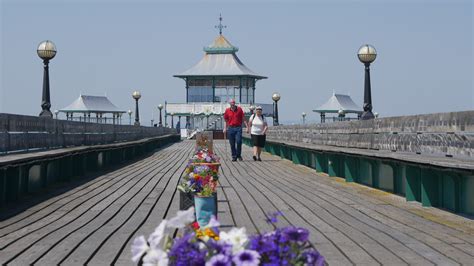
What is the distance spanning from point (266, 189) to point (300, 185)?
132 centimetres

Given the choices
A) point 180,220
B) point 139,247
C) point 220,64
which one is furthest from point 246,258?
point 220,64

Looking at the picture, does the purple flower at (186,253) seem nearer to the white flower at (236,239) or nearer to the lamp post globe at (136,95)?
the white flower at (236,239)

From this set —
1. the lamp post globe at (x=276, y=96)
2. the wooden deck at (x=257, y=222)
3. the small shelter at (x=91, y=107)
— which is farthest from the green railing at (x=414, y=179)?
the small shelter at (x=91, y=107)

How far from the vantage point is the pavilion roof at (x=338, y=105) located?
379 ft

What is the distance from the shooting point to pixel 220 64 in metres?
86.4

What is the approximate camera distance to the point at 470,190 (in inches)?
340

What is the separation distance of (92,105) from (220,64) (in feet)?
99.4

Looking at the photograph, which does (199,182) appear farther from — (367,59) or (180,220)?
(367,59)

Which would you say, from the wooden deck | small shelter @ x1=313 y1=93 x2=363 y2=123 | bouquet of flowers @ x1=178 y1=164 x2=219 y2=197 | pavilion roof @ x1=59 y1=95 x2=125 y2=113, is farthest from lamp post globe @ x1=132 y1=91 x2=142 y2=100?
small shelter @ x1=313 y1=93 x2=363 y2=123

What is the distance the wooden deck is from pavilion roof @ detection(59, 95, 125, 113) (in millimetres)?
94780

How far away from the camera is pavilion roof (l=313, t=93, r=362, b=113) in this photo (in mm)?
115519

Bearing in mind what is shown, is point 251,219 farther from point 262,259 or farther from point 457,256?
point 262,259

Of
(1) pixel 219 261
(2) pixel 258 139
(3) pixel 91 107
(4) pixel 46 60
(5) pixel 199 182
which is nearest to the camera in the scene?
(1) pixel 219 261

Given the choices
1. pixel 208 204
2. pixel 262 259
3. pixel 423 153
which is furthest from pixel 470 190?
pixel 262 259
